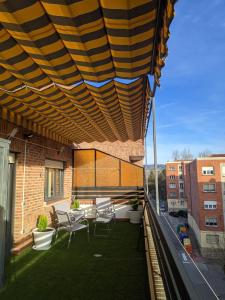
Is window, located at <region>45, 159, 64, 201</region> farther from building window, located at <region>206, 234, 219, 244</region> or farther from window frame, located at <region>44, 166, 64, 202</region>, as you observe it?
building window, located at <region>206, 234, 219, 244</region>

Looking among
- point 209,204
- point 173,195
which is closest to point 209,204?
point 209,204

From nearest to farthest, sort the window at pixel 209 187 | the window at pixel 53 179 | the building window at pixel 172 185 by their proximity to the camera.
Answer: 1. the window at pixel 53 179
2. the window at pixel 209 187
3. the building window at pixel 172 185

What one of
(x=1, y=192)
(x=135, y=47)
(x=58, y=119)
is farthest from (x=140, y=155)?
(x=135, y=47)

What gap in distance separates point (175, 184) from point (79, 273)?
208ft

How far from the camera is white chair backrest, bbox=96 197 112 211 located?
8930 mm

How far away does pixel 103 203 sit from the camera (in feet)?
29.7

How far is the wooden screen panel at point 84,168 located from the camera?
9.60 metres

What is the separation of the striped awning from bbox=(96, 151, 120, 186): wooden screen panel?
5.64 m

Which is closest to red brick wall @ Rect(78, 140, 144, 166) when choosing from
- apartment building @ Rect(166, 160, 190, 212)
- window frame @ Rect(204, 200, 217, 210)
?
window frame @ Rect(204, 200, 217, 210)

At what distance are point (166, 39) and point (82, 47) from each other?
732 millimetres

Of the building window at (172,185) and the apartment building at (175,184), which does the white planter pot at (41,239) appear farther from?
the building window at (172,185)

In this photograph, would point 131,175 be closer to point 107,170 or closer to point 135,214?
point 107,170

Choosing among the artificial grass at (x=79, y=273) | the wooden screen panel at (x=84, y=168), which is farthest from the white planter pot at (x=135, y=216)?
the artificial grass at (x=79, y=273)

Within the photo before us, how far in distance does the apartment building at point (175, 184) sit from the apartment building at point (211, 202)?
71.5 feet
